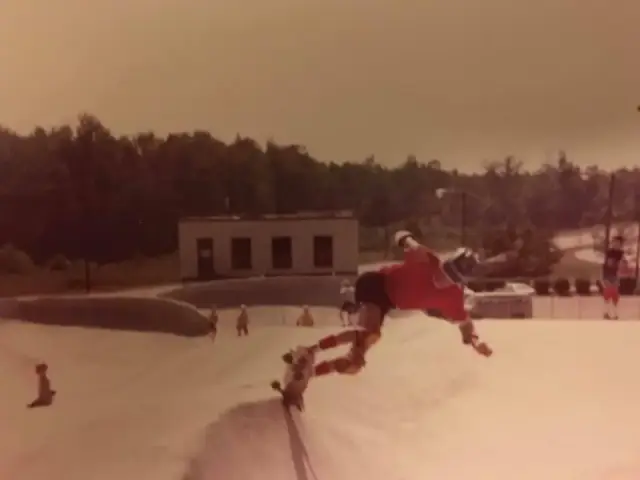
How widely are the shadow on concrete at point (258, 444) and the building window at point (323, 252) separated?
0.80 feet

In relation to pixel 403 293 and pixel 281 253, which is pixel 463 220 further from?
pixel 281 253

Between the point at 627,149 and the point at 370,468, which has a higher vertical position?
the point at 627,149

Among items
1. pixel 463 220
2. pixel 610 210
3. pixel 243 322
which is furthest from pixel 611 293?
pixel 243 322

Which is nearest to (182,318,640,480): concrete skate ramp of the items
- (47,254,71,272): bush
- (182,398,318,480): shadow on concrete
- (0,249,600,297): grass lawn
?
(182,398,318,480): shadow on concrete

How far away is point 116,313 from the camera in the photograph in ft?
4.07

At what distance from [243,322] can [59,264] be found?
34 centimetres

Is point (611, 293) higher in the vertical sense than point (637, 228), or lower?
lower

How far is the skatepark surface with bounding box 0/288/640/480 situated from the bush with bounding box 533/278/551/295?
2.2 inches

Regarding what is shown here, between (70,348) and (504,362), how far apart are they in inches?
30.1

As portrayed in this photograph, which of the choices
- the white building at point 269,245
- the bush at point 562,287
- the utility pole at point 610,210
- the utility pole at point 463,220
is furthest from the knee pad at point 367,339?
the utility pole at point 610,210

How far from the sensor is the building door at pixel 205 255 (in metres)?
1.22

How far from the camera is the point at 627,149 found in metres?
1.24

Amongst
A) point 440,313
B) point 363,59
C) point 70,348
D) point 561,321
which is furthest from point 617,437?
point 70,348

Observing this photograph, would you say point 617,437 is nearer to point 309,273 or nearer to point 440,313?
point 440,313
